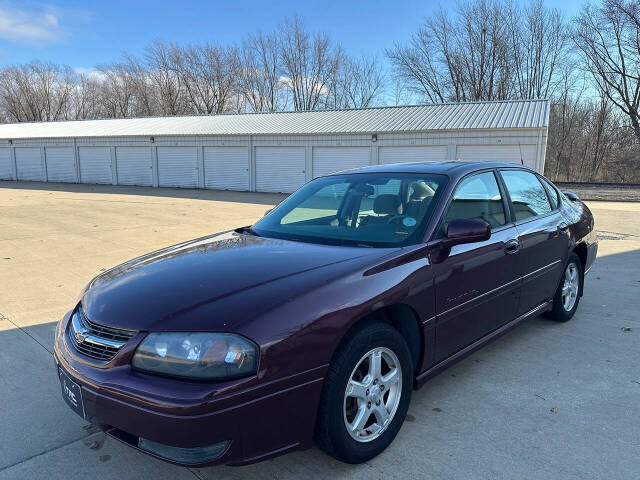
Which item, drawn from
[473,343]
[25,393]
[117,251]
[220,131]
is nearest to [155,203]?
[220,131]

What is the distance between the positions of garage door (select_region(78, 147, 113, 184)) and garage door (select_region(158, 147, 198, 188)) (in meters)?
4.21

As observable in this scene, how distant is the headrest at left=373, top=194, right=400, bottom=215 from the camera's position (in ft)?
10.9

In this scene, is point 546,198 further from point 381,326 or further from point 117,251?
point 117,251

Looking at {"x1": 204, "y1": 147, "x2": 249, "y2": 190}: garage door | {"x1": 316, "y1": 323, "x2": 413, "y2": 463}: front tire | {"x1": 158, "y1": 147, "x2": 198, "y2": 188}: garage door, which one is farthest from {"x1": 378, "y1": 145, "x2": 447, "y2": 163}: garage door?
{"x1": 316, "y1": 323, "x2": 413, "y2": 463}: front tire

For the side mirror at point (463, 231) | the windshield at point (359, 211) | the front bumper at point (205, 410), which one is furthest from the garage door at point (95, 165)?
the front bumper at point (205, 410)

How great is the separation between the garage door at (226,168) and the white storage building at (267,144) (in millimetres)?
54

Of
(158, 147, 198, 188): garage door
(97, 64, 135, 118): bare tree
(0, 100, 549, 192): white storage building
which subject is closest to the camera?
(0, 100, 549, 192): white storage building

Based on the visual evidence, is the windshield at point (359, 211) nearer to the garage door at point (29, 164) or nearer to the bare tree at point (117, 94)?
the garage door at point (29, 164)

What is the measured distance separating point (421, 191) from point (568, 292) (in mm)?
2492

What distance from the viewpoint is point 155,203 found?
17953 mm

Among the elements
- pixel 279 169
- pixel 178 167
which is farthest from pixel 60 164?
pixel 279 169

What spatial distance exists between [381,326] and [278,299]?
647mm

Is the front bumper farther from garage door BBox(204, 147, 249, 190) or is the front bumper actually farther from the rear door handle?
garage door BBox(204, 147, 249, 190)

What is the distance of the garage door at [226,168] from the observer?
2477 centimetres
